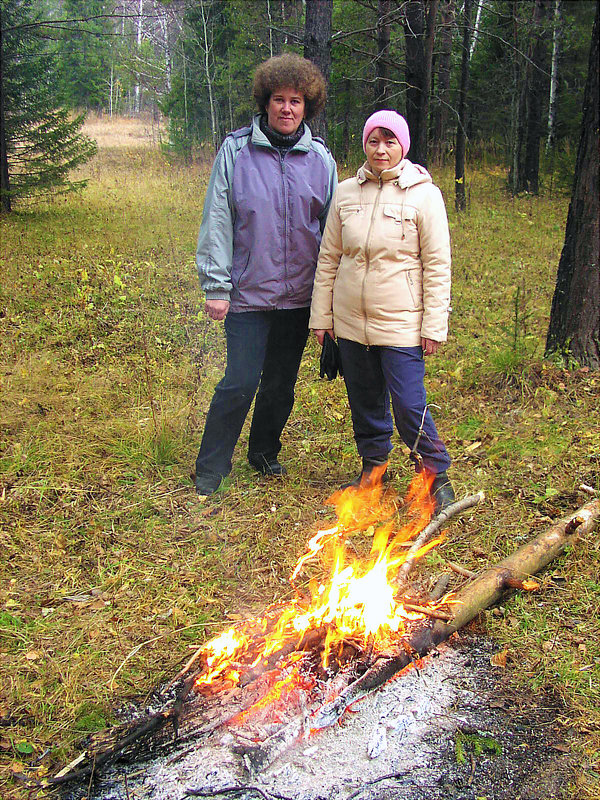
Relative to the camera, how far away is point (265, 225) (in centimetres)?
378

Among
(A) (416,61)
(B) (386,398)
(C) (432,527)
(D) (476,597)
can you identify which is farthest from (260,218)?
(A) (416,61)

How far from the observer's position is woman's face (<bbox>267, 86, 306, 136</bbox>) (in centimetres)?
364

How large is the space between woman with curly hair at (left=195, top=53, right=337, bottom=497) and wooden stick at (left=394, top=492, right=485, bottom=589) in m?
1.34

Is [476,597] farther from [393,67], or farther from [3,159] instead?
[393,67]

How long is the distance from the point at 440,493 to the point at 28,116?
1135cm

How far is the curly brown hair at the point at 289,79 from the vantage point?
11.8 feet

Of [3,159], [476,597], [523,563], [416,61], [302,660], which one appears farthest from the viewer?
[3,159]

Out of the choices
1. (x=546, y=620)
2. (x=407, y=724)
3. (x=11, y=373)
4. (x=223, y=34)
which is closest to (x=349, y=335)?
(x=546, y=620)

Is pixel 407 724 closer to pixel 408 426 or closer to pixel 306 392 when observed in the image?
pixel 408 426

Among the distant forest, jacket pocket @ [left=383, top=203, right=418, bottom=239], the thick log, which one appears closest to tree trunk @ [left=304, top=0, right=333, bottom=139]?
the distant forest

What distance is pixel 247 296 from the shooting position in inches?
153

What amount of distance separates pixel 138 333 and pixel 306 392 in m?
2.19

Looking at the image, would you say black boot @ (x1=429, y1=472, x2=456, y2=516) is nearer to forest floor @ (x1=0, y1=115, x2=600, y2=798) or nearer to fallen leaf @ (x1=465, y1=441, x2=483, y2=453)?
forest floor @ (x1=0, y1=115, x2=600, y2=798)

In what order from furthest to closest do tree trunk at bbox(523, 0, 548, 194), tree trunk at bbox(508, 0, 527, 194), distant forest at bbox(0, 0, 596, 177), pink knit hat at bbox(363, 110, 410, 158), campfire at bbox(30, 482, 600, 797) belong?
tree trunk at bbox(523, 0, 548, 194)
tree trunk at bbox(508, 0, 527, 194)
distant forest at bbox(0, 0, 596, 177)
pink knit hat at bbox(363, 110, 410, 158)
campfire at bbox(30, 482, 600, 797)
